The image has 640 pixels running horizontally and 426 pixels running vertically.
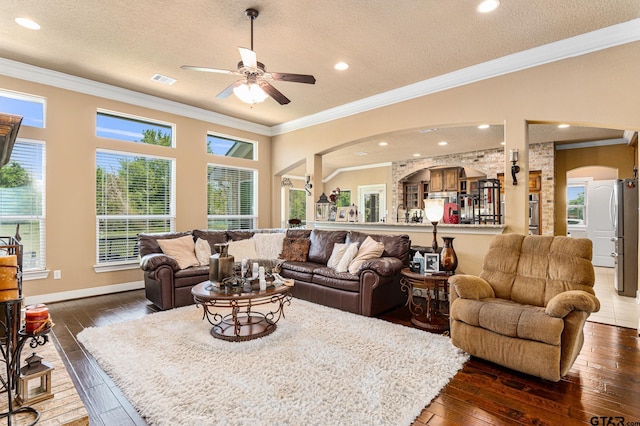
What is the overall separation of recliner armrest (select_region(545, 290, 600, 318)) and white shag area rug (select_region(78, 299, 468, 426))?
831 mm

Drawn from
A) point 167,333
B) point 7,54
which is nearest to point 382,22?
point 167,333

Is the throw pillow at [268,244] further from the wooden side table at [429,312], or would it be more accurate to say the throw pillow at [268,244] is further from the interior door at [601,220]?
the interior door at [601,220]

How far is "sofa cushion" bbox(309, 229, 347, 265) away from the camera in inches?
197

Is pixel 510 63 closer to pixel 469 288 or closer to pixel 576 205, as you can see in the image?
pixel 469 288

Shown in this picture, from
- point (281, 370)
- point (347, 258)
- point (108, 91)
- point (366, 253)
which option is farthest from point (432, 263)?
point (108, 91)

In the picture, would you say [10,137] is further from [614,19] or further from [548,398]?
[614,19]

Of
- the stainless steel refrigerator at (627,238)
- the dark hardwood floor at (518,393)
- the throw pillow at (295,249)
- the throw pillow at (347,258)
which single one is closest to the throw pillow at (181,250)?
the throw pillow at (295,249)

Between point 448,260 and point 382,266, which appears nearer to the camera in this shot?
point 448,260

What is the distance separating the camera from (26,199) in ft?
14.1

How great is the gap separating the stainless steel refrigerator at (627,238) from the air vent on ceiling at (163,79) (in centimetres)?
698

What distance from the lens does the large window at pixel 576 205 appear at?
26.2ft

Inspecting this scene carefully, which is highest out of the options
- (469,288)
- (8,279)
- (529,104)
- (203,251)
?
(529,104)

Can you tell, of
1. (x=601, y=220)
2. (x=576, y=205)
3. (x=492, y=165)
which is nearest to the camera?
(x=601, y=220)

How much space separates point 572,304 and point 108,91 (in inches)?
244
